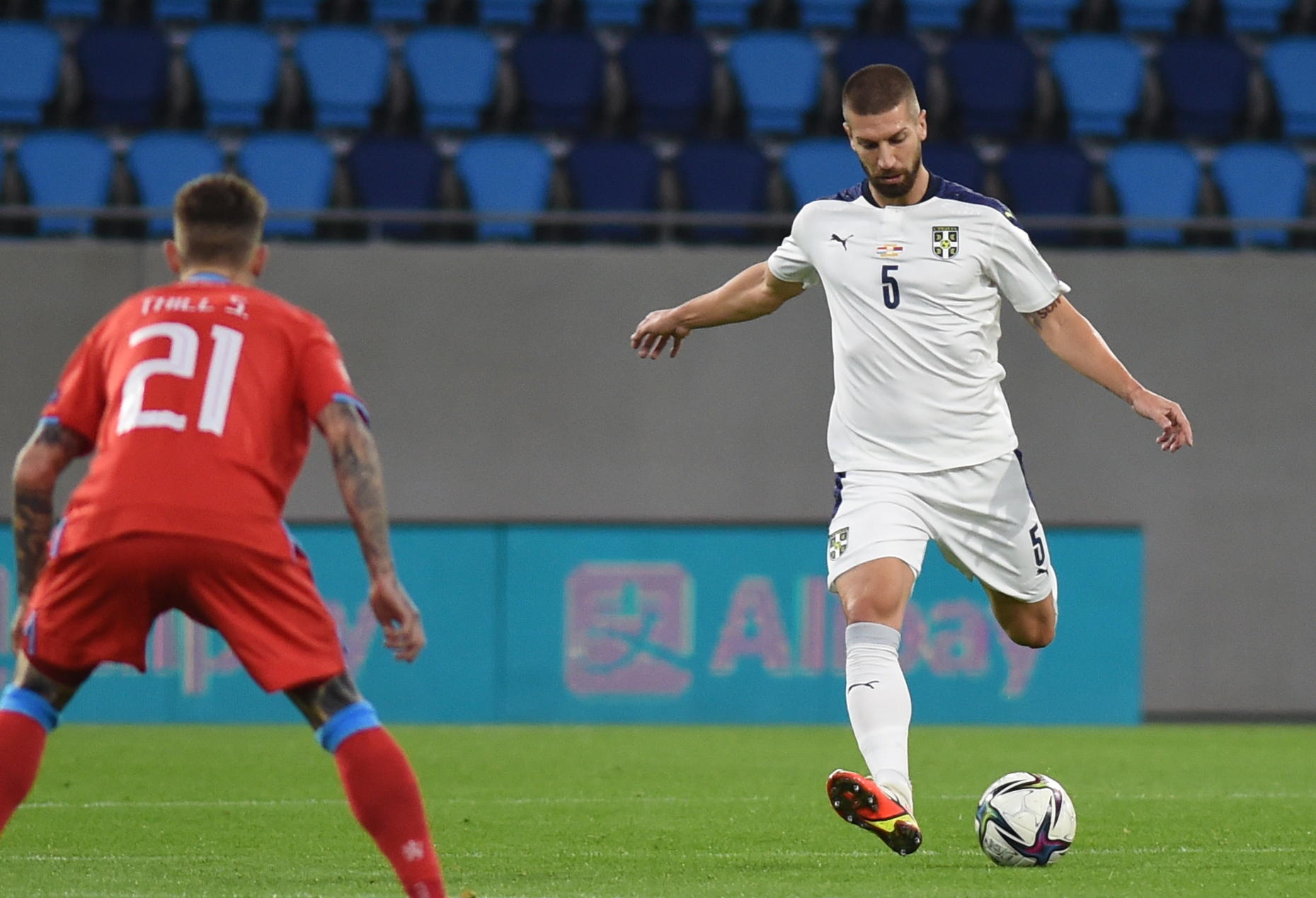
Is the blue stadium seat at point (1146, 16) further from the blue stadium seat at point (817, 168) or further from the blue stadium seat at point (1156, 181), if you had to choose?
the blue stadium seat at point (817, 168)

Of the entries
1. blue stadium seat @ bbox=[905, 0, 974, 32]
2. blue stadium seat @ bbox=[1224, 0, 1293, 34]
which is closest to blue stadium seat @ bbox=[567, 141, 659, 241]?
blue stadium seat @ bbox=[905, 0, 974, 32]

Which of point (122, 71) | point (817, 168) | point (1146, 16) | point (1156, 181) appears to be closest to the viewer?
point (817, 168)

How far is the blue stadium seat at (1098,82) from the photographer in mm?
14102

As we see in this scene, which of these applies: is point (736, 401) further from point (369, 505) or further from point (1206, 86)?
point (369, 505)

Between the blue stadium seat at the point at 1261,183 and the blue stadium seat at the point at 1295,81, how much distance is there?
19.8 inches

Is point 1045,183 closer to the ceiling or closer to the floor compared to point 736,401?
closer to the ceiling

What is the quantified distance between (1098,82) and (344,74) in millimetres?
5347

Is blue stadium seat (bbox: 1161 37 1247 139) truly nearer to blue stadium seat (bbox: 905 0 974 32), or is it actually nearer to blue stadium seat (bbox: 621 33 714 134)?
blue stadium seat (bbox: 905 0 974 32)

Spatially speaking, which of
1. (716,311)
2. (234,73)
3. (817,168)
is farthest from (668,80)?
(716,311)

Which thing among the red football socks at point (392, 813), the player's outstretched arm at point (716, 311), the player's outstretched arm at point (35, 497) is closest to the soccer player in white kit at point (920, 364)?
the player's outstretched arm at point (716, 311)

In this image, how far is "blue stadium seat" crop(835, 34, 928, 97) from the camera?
1386 cm

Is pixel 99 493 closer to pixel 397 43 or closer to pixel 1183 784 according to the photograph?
pixel 1183 784

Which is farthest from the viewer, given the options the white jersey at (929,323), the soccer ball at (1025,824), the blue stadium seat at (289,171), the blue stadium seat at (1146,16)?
the blue stadium seat at (1146,16)

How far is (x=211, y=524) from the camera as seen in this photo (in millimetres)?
3709
